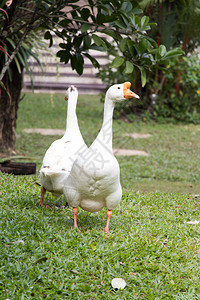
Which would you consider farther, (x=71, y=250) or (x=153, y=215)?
(x=153, y=215)

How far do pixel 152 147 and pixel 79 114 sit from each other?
3871 millimetres

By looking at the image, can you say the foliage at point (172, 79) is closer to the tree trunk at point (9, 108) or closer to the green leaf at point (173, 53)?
the tree trunk at point (9, 108)

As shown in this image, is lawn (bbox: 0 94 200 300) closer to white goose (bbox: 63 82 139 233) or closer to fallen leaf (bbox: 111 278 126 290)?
fallen leaf (bbox: 111 278 126 290)

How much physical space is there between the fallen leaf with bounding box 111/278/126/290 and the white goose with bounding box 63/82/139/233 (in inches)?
27.0

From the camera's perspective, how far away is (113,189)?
11.5 ft

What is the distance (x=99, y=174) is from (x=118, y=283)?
31.8 inches

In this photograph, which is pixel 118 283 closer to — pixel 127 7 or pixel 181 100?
pixel 127 7

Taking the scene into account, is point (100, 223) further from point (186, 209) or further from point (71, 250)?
point (186, 209)

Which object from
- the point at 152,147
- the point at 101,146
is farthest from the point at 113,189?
the point at 152,147

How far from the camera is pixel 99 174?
11.1 feet

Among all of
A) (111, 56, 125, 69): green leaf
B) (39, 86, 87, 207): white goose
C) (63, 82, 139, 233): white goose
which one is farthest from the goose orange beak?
(39, 86, 87, 207): white goose

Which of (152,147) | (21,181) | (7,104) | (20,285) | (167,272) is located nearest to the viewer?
(20,285)

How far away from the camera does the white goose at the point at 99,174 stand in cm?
340

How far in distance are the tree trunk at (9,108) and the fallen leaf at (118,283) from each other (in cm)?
417
